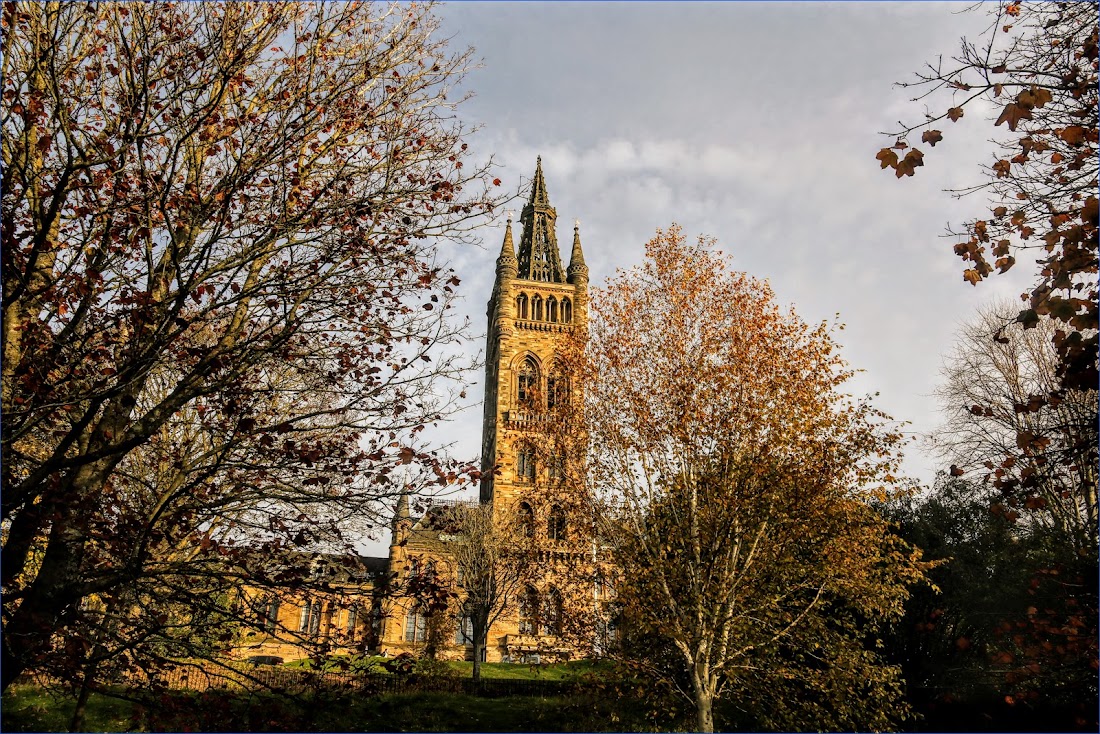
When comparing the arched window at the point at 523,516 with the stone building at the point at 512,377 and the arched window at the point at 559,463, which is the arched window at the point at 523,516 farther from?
the arched window at the point at 559,463

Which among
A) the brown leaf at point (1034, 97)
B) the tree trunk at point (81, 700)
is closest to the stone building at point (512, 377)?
the tree trunk at point (81, 700)

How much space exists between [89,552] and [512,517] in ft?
110

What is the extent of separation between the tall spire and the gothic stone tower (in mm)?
86

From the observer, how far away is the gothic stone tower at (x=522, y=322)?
49062mm

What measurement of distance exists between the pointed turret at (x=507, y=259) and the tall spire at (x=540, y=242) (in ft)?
6.05

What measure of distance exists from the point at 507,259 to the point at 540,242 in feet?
19.9

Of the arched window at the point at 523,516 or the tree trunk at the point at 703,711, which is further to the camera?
the arched window at the point at 523,516

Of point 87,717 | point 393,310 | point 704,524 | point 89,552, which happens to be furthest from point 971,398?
point 87,717

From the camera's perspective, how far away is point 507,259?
2228 inches

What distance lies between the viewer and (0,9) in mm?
6305

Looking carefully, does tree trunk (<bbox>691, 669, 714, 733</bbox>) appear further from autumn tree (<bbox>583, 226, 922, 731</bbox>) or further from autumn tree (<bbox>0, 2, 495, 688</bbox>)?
autumn tree (<bbox>0, 2, 495, 688</bbox>)

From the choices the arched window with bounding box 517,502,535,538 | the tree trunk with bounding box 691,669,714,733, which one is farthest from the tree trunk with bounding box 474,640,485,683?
the tree trunk with bounding box 691,669,714,733

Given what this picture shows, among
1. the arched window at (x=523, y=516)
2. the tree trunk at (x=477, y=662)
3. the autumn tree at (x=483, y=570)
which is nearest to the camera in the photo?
the tree trunk at (x=477, y=662)

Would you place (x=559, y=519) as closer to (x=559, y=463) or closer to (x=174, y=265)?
(x=559, y=463)
